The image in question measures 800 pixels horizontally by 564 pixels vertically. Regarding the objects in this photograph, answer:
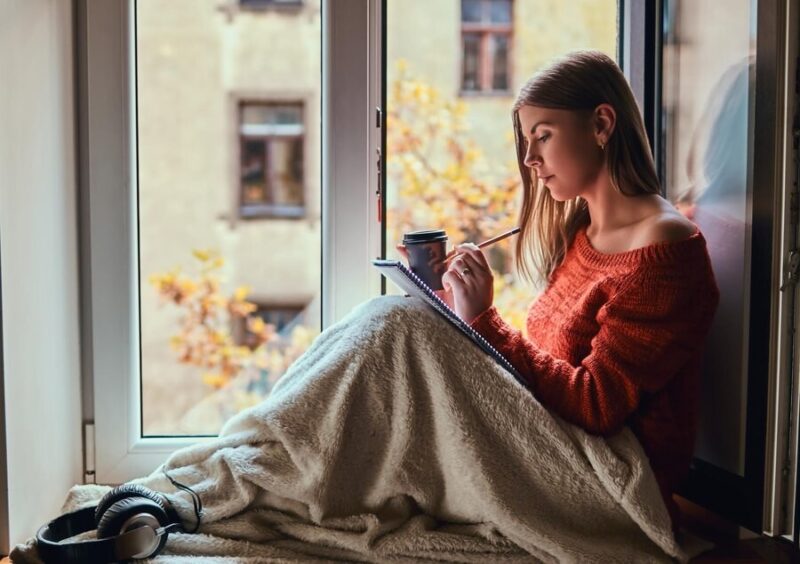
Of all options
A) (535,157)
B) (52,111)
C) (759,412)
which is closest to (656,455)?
(759,412)

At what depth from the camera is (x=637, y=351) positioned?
4.28 ft

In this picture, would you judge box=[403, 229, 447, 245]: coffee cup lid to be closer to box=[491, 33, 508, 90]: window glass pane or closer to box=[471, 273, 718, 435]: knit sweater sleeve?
box=[471, 273, 718, 435]: knit sweater sleeve

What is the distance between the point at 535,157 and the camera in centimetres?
149

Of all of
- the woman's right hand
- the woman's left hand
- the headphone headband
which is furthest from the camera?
the woman's right hand

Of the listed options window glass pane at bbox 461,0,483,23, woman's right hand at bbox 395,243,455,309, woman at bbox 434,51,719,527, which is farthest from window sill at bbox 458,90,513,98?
woman's right hand at bbox 395,243,455,309

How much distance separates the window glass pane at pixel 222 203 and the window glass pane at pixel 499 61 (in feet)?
1.39

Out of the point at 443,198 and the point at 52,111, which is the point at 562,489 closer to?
the point at 443,198

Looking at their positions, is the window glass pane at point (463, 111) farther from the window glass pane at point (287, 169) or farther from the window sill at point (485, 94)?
the window glass pane at point (287, 169)

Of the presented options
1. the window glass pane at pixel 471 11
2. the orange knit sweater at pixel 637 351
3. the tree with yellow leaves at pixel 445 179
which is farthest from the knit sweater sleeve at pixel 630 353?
the window glass pane at pixel 471 11

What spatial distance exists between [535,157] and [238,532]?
76 centimetres

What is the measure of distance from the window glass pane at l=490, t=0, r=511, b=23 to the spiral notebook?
78 cm

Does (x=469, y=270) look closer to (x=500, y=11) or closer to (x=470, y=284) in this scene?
(x=470, y=284)

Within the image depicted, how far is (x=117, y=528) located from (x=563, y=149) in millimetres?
898

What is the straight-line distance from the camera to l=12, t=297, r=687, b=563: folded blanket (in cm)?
128
